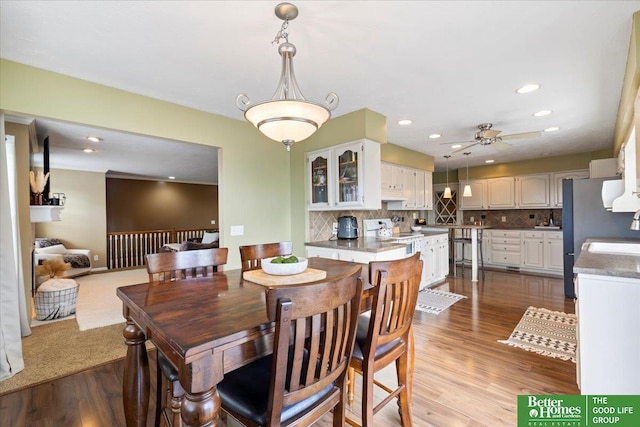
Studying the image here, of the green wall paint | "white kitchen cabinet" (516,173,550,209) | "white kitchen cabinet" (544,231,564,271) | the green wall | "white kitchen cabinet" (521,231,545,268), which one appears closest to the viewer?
the green wall

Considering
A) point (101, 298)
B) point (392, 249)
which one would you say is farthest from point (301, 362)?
point (101, 298)

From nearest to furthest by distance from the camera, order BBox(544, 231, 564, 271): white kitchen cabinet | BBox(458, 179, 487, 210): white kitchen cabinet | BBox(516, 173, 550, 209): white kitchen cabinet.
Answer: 1. BBox(544, 231, 564, 271): white kitchen cabinet
2. BBox(516, 173, 550, 209): white kitchen cabinet
3. BBox(458, 179, 487, 210): white kitchen cabinet

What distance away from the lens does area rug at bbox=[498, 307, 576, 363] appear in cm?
258

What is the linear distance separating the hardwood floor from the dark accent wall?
6.68 meters

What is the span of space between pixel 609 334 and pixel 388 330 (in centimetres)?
125

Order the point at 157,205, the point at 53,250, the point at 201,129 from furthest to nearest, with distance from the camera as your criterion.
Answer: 1. the point at 157,205
2. the point at 53,250
3. the point at 201,129

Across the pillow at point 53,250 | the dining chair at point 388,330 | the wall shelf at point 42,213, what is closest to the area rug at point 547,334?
the dining chair at point 388,330

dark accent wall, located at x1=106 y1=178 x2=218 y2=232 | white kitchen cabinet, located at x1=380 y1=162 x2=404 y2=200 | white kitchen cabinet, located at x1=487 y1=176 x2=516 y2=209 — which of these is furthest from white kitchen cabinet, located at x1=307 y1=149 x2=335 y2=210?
dark accent wall, located at x1=106 y1=178 x2=218 y2=232

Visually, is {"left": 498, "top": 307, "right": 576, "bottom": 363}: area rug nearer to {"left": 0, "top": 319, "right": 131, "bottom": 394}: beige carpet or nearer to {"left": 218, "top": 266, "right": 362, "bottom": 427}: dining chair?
{"left": 218, "top": 266, "right": 362, "bottom": 427}: dining chair

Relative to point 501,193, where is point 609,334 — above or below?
below

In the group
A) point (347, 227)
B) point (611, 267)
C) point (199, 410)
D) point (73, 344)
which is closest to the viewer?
point (199, 410)

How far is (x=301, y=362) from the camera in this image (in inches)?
40.2

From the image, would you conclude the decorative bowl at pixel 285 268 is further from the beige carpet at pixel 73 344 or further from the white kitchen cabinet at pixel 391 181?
the white kitchen cabinet at pixel 391 181

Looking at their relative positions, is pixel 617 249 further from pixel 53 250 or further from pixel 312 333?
pixel 53 250
